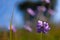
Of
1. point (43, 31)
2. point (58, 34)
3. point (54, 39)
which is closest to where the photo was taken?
point (43, 31)

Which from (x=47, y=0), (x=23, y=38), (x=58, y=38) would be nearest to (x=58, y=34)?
(x=58, y=38)

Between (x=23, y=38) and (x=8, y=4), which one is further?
(x=23, y=38)

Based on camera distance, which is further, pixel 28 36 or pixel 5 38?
pixel 28 36

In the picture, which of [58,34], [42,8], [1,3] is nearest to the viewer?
[1,3]

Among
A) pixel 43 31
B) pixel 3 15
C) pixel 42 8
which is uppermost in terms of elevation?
pixel 42 8

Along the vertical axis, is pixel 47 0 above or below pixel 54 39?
above

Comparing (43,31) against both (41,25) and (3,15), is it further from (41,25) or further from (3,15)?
(3,15)

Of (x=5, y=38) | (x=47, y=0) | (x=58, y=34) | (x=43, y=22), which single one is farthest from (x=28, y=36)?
(x=43, y=22)

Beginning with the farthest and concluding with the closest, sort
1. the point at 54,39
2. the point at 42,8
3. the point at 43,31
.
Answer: the point at 54,39 < the point at 42,8 < the point at 43,31

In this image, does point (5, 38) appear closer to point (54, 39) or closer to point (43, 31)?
point (54, 39)
